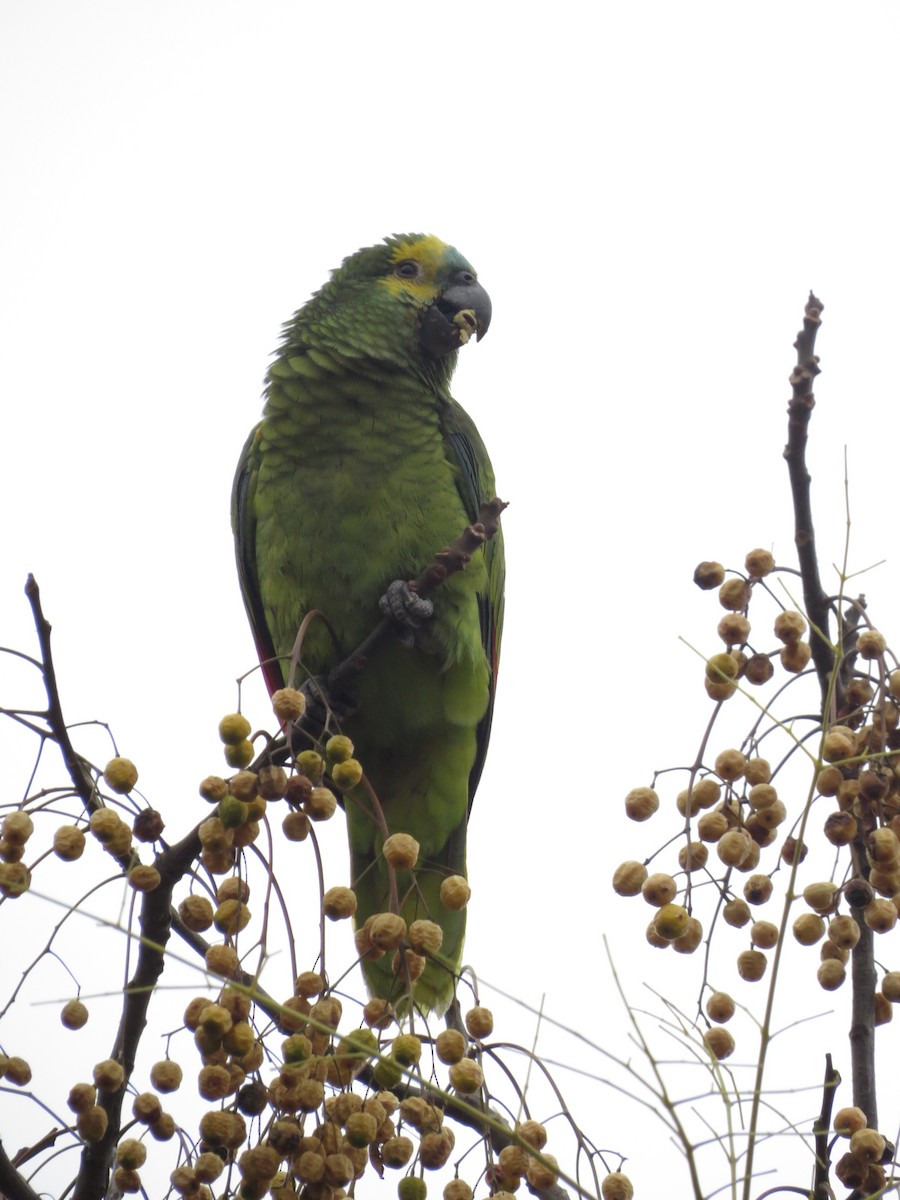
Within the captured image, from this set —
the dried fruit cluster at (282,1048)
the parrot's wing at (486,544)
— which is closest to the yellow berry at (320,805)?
the dried fruit cluster at (282,1048)

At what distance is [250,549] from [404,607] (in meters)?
0.86

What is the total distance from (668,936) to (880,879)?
36 centimetres

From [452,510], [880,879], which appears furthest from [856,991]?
[452,510]

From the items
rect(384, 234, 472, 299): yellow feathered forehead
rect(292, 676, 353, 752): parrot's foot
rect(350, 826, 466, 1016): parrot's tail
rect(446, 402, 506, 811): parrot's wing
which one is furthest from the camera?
rect(384, 234, 472, 299): yellow feathered forehead

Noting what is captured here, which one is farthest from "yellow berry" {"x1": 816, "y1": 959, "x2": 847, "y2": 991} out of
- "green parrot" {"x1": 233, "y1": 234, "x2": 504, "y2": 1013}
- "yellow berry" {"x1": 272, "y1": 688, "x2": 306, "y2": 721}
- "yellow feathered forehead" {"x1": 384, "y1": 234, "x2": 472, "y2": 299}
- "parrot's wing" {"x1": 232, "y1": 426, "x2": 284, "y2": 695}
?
"yellow feathered forehead" {"x1": 384, "y1": 234, "x2": 472, "y2": 299}

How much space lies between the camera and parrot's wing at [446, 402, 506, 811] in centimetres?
408

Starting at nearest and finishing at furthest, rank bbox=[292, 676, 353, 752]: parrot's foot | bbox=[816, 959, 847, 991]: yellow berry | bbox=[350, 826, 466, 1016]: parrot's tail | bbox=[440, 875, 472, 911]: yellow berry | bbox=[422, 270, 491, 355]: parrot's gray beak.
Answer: bbox=[816, 959, 847, 991]: yellow berry → bbox=[440, 875, 472, 911]: yellow berry → bbox=[292, 676, 353, 752]: parrot's foot → bbox=[350, 826, 466, 1016]: parrot's tail → bbox=[422, 270, 491, 355]: parrot's gray beak

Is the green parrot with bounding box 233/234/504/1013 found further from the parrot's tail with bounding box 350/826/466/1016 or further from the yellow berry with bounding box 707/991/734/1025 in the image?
the yellow berry with bounding box 707/991/734/1025

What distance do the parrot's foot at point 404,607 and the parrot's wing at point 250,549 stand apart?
674 millimetres

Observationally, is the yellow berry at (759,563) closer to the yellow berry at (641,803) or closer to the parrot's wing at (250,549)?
the yellow berry at (641,803)

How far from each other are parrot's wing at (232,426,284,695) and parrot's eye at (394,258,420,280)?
837mm

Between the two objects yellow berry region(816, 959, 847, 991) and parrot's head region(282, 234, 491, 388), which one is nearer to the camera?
yellow berry region(816, 959, 847, 991)

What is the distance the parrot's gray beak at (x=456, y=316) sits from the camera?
14.2 feet

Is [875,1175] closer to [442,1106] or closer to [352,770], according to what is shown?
[442,1106]
